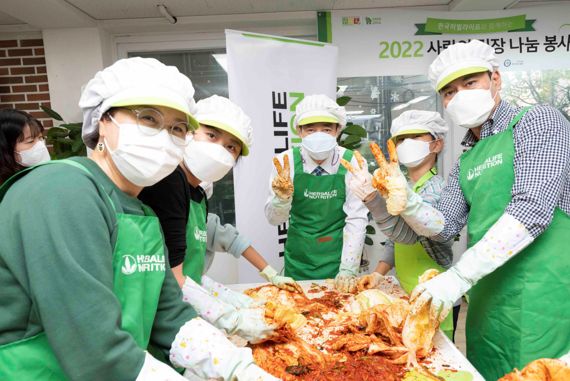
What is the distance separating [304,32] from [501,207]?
12.8 ft

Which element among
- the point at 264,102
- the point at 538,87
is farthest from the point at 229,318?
the point at 538,87

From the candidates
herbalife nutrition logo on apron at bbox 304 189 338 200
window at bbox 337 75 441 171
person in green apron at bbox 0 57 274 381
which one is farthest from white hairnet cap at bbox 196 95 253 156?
window at bbox 337 75 441 171

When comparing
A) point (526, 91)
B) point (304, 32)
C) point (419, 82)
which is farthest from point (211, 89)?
point (526, 91)

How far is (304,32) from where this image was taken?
501 cm

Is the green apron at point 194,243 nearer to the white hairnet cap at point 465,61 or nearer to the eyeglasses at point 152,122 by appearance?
the eyeglasses at point 152,122

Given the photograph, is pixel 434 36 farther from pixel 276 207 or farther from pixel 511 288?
pixel 511 288

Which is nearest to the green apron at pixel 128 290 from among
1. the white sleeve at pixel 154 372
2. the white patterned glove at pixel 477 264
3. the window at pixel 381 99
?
the white sleeve at pixel 154 372

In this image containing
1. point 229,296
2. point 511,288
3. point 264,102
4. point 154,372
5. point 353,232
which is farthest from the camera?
point 264,102

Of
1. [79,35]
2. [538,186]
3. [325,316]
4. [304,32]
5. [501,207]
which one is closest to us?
[538,186]

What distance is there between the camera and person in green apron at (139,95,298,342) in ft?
5.40

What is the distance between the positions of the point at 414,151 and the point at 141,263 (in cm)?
195

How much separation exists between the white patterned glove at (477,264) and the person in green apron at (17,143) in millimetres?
2597

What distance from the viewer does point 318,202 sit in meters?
3.13

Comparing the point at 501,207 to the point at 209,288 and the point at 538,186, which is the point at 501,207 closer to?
the point at 538,186
